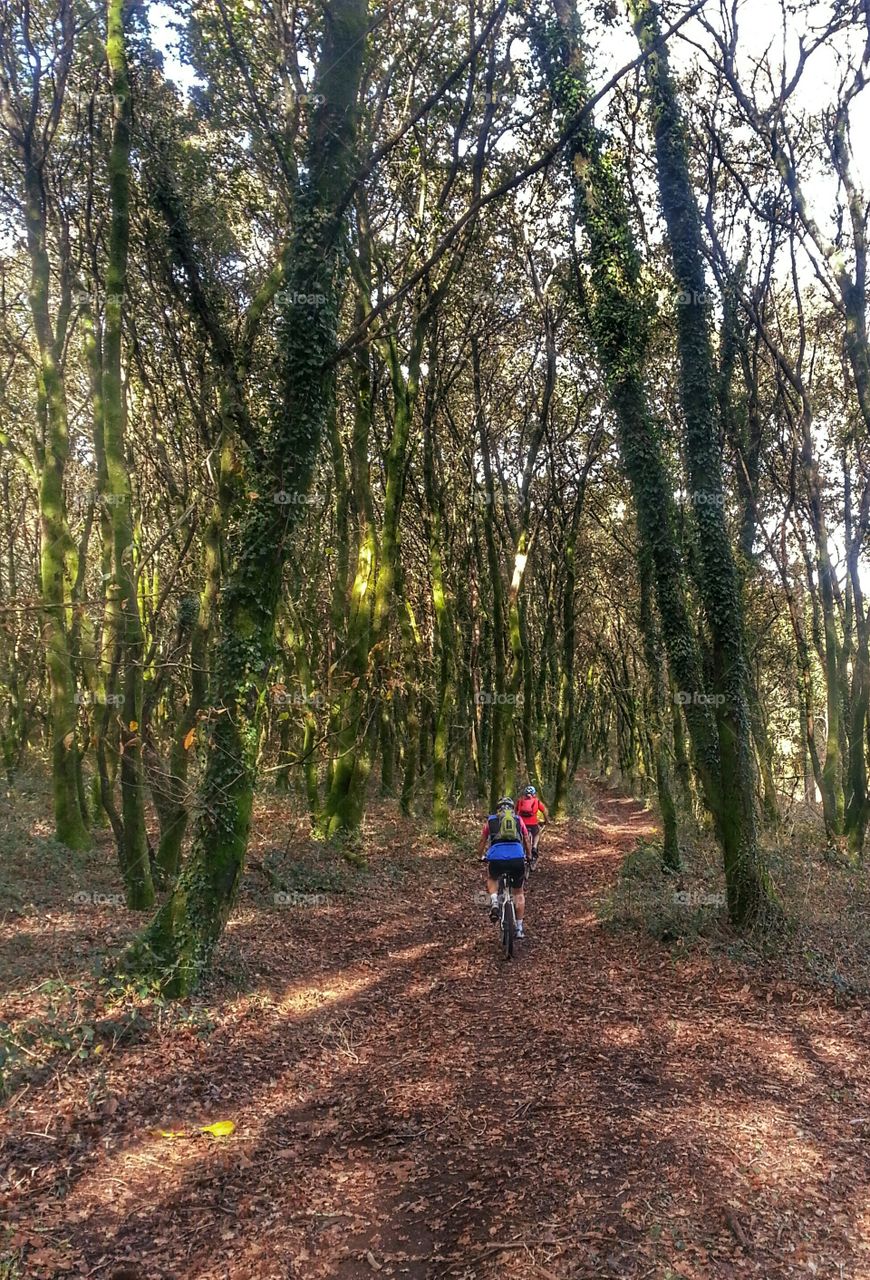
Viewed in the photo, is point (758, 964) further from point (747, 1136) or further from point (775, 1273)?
point (775, 1273)

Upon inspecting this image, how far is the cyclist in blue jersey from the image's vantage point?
10125mm

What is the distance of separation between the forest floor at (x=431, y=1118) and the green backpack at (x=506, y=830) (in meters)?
1.57

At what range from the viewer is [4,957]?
25.8 ft

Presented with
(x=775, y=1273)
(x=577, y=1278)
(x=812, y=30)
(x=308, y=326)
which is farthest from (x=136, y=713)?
(x=812, y=30)

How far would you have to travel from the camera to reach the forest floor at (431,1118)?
161 inches

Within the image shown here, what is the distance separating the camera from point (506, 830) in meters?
10.4

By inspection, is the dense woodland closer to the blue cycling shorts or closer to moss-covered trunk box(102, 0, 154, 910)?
moss-covered trunk box(102, 0, 154, 910)

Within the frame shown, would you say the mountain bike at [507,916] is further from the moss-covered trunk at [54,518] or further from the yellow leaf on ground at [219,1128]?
the moss-covered trunk at [54,518]

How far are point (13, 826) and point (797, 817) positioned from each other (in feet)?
62.3

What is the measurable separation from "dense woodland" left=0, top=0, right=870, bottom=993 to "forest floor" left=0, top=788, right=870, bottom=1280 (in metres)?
1.30

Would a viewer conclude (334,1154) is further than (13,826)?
No

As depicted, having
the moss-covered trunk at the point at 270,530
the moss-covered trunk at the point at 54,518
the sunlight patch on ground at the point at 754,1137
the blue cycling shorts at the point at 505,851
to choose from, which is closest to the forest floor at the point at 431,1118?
the sunlight patch on ground at the point at 754,1137

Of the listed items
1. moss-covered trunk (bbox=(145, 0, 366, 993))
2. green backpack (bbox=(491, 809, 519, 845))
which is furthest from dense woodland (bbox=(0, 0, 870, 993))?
green backpack (bbox=(491, 809, 519, 845))

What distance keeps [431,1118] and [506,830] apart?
16.4 feet
